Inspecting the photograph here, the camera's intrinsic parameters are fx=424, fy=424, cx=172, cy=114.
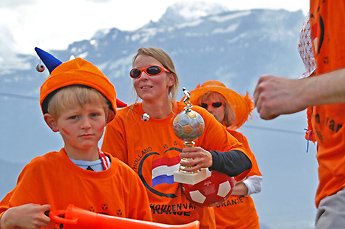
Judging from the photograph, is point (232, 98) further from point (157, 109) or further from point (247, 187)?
point (157, 109)

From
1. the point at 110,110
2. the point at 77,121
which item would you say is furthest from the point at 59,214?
the point at 110,110

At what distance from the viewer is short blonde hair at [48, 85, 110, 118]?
2.16 meters

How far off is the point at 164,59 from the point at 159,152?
0.75 meters

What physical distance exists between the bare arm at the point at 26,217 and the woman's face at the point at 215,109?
253cm

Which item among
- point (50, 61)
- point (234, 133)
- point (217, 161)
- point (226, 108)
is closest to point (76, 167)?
point (50, 61)

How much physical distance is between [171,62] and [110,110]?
1.06 meters

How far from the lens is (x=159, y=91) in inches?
124

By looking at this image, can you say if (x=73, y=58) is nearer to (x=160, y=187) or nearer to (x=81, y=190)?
(x=81, y=190)

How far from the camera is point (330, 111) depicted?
5.87ft

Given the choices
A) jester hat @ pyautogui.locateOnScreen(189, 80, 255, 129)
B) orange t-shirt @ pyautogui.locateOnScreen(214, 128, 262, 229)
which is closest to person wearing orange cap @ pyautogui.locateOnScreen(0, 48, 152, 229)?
orange t-shirt @ pyautogui.locateOnScreen(214, 128, 262, 229)

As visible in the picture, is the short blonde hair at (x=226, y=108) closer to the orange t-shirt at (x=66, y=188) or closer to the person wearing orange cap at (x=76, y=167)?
the person wearing orange cap at (x=76, y=167)

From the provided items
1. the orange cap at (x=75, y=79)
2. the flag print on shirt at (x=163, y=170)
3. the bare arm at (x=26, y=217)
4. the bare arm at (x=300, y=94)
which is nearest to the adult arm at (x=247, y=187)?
the flag print on shirt at (x=163, y=170)

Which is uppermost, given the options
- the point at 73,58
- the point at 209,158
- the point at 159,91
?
the point at 159,91

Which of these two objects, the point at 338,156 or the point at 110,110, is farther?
the point at 110,110
